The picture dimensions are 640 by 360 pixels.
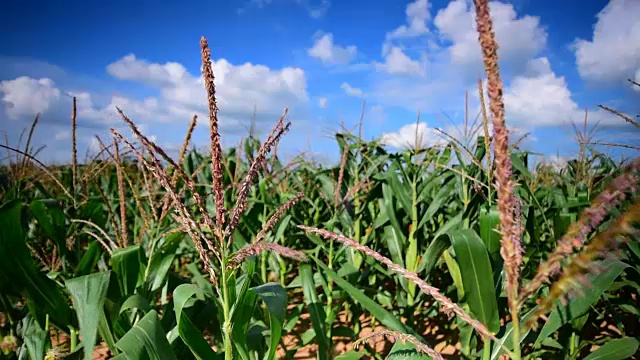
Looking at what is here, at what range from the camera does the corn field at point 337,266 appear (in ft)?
2.10

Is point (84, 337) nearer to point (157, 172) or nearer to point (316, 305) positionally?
point (157, 172)

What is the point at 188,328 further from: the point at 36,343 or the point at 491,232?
the point at 491,232

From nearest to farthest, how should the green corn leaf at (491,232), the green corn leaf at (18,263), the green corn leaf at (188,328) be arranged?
the green corn leaf at (188,328)
the green corn leaf at (18,263)
the green corn leaf at (491,232)

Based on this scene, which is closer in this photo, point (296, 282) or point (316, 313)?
point (316, 313)

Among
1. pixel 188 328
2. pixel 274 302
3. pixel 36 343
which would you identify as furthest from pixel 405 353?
pixel 36 343

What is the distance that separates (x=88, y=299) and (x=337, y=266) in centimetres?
230

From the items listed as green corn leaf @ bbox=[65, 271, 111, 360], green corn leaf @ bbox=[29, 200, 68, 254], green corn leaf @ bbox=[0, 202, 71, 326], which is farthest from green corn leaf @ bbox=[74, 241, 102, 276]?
green corn leaf @ bbox=[65, 271, 111, 360]

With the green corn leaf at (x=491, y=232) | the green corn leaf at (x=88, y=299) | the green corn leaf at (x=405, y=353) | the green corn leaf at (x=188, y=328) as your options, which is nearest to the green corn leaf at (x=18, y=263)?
the green corn leaf at (x=88, y=299)

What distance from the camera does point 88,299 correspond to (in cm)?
145

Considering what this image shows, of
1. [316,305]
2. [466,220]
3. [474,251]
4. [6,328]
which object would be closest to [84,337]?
[316,305]

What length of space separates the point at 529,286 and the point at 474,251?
85 centimetres

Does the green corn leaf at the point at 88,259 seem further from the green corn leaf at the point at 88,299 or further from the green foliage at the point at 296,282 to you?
the green corn leaf at the point at 88,299

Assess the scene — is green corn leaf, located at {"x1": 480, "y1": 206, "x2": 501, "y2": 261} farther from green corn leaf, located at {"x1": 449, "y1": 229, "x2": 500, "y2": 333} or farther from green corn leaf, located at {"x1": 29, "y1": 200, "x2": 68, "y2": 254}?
green corn leaf, located at {"x1": 29, "y1": 200, "x2": 68, "y2": 254}

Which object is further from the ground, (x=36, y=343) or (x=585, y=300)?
(x=585, y=300)
